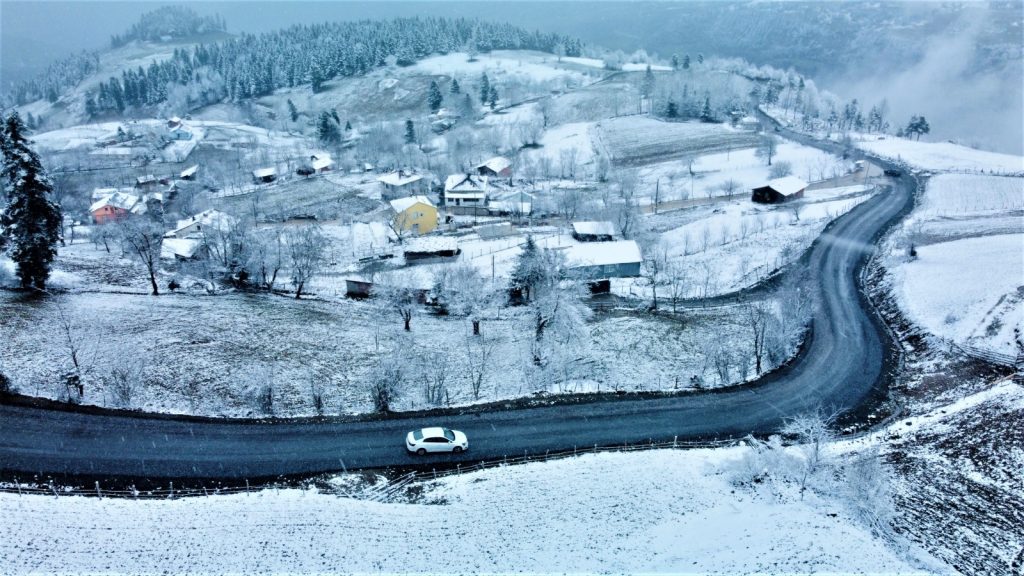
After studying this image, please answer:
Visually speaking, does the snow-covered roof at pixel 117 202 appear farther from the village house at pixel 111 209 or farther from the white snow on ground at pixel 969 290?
the white snow on ground at pixel 969 290

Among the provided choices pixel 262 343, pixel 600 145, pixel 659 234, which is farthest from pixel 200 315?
pixel 600 145

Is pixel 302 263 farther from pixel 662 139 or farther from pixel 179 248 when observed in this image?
pixel 662 139

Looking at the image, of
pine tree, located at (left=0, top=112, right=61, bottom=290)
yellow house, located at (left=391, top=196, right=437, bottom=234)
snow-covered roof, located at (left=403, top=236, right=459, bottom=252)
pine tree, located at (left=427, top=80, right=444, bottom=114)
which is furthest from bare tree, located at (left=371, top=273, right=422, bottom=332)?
pine tree, located at (left=427, top=80, right=444, bottom=114)

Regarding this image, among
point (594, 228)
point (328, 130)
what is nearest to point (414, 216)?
point (594, 228)

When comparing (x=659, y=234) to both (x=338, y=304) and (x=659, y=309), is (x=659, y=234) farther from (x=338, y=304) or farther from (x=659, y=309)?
(x=338, y=304)

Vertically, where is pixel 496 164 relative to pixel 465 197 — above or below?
above

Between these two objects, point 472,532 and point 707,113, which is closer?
point 472,532

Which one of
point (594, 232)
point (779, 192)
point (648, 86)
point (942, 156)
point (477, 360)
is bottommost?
point (477, 360)

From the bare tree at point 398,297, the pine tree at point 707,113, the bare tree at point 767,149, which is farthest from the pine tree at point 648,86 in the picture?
the bare tree at point 398,297
